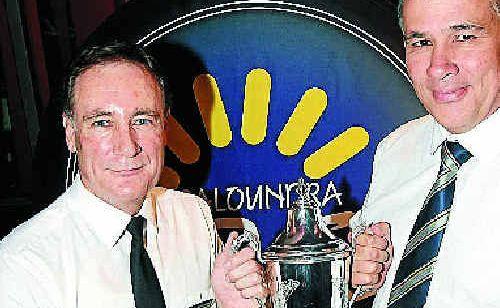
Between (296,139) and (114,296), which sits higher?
(296,139)

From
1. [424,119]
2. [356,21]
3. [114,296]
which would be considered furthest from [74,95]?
[356,21]

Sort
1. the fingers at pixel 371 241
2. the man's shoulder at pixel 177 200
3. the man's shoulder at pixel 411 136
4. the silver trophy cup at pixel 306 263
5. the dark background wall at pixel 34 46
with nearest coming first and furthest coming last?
the silver trophy cup at pixel 306 263
the fingers at pixel 371 241
the man's shoulder at pixel 411 136
the man's shoulder at pixel 177 200
the dark background wall at pixel 34 46

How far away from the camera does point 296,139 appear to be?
2.33 meters

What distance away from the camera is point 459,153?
1604 mm

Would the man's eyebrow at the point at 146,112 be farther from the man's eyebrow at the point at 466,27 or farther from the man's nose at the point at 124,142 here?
the man's eyebrow at the point at 466,27

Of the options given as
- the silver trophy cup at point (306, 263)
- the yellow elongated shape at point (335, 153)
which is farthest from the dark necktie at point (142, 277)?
the yellow elongated shape at point (335, 153)

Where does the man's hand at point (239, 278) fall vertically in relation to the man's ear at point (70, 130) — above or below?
below

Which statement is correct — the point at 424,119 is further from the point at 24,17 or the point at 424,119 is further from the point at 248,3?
the point at 24,17

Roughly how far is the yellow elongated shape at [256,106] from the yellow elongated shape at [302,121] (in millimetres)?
64

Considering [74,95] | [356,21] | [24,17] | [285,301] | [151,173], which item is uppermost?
[24,17]

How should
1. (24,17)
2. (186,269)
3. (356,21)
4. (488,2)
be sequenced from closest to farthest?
(488,2)
(186,269)
(356,21)
(24,17)

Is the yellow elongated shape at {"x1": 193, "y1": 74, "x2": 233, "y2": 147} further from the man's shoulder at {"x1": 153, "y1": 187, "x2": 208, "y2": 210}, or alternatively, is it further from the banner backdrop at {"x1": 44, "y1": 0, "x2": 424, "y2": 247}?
the man's shoulder at {"x1": 153, "y1": 187, "x2": 208, "y2": 210}

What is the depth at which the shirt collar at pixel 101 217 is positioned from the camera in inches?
67.1

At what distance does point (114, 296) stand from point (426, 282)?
0.63 metres
